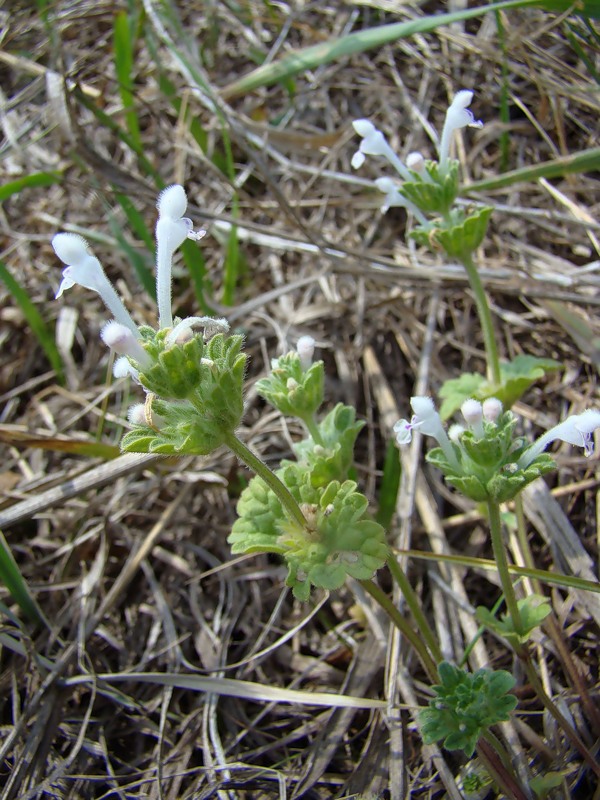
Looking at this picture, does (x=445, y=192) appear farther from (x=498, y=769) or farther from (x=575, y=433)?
(x=498, y=769)

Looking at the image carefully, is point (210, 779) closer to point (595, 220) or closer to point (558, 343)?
point (558, 343)

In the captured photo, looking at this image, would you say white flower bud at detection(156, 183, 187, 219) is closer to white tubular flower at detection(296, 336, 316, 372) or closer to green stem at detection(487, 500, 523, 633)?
white tubular flower at detection(296, 336, 316, 372)

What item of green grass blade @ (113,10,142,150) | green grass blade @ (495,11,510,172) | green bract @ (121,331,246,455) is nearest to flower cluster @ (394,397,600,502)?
green bract @ (121,331,246,455)

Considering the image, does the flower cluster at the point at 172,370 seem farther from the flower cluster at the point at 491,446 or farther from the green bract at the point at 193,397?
the flower cluster at the point at 491,446

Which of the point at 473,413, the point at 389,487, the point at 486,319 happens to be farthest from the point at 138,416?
the point at 486,319

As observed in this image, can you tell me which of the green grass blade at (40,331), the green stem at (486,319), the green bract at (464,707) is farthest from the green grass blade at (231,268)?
the green bract at (464,707)

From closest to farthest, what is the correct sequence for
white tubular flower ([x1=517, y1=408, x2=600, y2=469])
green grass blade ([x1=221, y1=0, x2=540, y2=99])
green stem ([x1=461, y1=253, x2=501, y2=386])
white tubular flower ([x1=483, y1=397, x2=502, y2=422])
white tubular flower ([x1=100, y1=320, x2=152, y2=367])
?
white tubular flower ([x1=100, y1=320, x2=152, y2=367]), white tubular flower ([x1=517, y1=408, x2=600, y2=469]), white tubular flower ([x1=483, y1=397, x2=502, y2=422]), green stem ([x1=461, y1=253, x2=501, y2=386]), green grass blade ([x1=221, y1=0, x2=540, y2=99])
